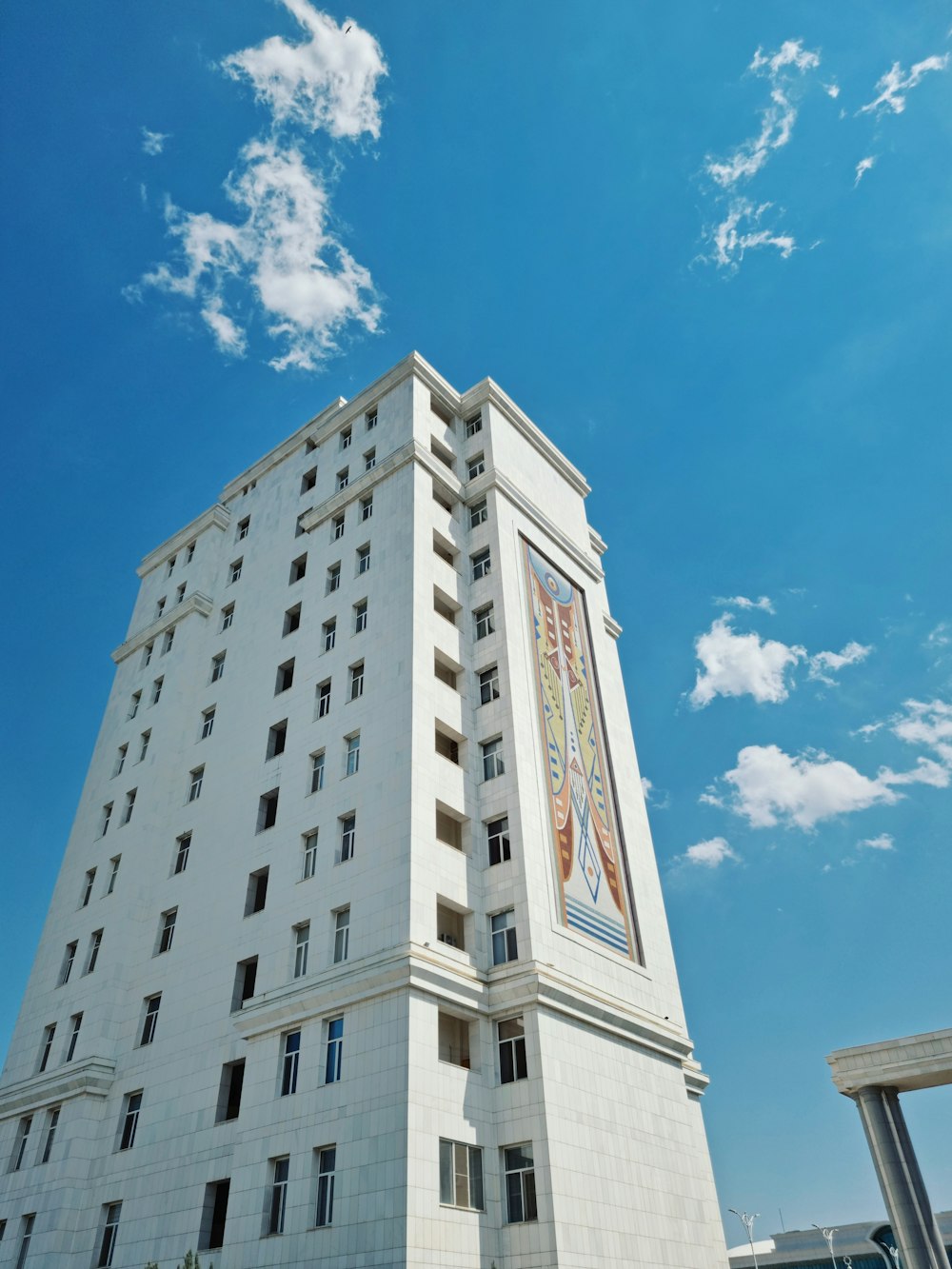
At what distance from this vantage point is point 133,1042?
107ft

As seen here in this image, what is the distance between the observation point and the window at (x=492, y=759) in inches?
1240

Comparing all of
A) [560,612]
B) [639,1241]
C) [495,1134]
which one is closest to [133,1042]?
[495,1134]

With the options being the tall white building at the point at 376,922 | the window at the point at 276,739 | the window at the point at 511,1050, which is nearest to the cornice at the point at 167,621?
the tall white building at the point at 376,922

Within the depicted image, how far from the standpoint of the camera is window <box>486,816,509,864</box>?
29.6m

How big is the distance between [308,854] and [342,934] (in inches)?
149

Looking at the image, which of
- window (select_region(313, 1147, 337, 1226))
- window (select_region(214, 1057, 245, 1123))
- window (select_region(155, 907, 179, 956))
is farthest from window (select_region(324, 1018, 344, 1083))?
window (select_region(155, 907, 179, 956))

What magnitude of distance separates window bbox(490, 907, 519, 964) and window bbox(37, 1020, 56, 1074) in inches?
748

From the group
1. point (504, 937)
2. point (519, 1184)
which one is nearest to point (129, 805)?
point (504, 937)

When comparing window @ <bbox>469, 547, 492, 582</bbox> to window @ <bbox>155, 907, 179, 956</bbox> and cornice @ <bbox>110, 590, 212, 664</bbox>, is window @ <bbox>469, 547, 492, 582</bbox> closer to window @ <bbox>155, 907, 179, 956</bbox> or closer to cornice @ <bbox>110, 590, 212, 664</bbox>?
cornice @ <bbox>110, 590, 212, 664</bbox>

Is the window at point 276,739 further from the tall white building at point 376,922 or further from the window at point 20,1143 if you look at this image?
the window at point 20,1143

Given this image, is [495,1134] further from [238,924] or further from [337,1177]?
[238,924]

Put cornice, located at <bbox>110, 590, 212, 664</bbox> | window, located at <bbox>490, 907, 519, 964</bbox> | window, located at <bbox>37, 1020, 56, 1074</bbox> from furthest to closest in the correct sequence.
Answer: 1. cornice, located at <bbox>110, 590, 212, 664</bbox>
2. window, located at <bbox>37, 1020, 56, 1074</bbox>
3. window, located at <bbox>490, 907, 519, 964</bbox>

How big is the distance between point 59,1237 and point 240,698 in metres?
19.2

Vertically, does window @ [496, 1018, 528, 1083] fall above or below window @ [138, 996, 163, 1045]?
below
